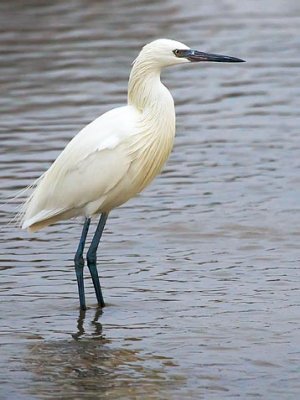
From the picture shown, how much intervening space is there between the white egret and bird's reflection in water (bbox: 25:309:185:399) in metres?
0.76

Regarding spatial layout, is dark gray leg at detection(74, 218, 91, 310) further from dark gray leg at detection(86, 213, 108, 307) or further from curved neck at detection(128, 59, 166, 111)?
curved neck at detection(128, 59, 166, 111)

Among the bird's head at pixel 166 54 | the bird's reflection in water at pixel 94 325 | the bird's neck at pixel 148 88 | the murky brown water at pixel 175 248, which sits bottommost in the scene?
the bird's reflection in water at pixel 94 325

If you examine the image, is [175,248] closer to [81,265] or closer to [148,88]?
[81,265]

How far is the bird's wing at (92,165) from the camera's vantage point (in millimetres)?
8844

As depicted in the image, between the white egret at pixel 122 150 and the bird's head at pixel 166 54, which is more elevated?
the bird's head at pixel 166 54

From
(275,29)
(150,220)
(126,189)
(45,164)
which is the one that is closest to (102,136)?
(126,189)

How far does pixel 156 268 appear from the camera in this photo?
9773mm

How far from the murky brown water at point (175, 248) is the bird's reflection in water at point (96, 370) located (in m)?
0.01

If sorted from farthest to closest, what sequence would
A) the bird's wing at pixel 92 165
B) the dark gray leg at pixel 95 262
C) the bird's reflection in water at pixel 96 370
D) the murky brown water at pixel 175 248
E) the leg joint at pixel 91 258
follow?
the leg joint at pixel 91 258 → the dark gray leg at pixel 95 262 → the bird's wing at pixel 92 165 → the murky brown water at pixel 175 248 → the bird's reflection in water at pixel 96 370

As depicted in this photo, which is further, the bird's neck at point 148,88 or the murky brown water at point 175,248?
the bird's neck at point 148,88

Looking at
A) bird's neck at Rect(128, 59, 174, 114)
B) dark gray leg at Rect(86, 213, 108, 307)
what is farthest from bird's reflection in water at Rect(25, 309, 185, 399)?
bird's neck at Rect(128, 59, 174, 114)

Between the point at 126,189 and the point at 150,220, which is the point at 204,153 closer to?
the point at 150,220

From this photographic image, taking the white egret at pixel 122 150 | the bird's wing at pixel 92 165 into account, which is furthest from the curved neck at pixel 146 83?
the bird's wing at pixel 92 165

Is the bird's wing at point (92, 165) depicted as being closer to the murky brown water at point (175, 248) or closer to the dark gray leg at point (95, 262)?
the dark gray leg at point (95, 262)
